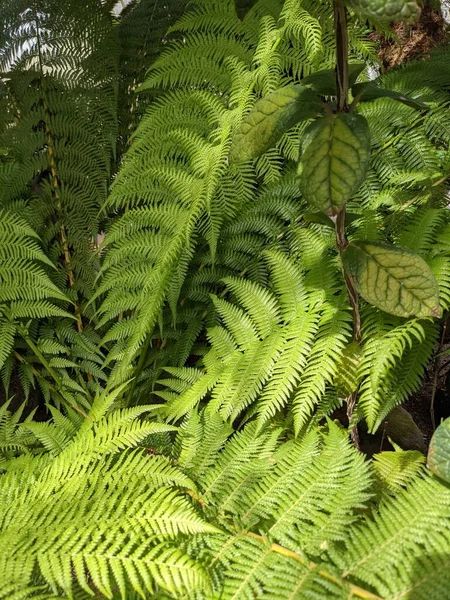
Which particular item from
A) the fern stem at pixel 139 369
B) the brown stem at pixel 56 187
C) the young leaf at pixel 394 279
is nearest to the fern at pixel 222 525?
the young leaf at pixel 394 279

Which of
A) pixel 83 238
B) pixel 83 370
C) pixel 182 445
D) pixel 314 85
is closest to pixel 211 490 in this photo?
pixel 182 445

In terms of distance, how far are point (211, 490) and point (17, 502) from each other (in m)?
0.36

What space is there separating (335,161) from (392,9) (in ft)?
0.65

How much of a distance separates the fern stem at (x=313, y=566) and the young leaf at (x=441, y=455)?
0.19 m

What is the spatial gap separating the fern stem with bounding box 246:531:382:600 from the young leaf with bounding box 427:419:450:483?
19 centimetres

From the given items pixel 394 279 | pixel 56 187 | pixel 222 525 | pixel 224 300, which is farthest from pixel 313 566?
pixel 56 187

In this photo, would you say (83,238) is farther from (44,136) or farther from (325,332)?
(325,332)

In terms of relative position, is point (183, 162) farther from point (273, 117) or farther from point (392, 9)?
point (392, 9)

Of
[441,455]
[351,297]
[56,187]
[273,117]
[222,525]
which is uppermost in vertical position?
[273,117]

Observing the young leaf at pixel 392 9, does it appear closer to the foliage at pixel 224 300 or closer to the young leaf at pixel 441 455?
the foliage at pixel 224 300

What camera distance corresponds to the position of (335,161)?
27.6 inches

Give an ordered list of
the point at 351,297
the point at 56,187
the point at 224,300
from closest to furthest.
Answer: the point at 351,297
the point at 224,300
the point at 56,187

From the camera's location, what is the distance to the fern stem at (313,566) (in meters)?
0.71

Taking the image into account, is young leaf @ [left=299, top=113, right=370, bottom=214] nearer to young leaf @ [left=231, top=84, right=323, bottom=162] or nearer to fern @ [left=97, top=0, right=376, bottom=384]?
young leaf @ [left=231, top=84, right=323, bottom=162]
